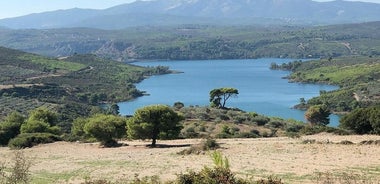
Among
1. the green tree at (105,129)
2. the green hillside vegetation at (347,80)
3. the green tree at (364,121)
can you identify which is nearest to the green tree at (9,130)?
the green tree at (105,129)

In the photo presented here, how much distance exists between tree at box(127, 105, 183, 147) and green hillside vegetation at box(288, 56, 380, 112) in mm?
76469

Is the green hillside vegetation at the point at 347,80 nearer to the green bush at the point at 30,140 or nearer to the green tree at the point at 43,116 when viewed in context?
the green tree at the point at 43,116

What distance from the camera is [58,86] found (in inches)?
5640

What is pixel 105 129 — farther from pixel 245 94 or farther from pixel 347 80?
pixel 347 80

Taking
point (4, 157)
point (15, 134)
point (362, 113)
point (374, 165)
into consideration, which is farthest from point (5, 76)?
point (374, 165)

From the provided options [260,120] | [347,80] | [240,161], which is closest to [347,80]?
[347,80]

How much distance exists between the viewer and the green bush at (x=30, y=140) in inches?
1768

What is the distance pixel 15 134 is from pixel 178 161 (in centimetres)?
2595

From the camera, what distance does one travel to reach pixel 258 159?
103 ft

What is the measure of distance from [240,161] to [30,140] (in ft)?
73.2

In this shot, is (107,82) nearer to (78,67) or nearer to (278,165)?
(78,67)

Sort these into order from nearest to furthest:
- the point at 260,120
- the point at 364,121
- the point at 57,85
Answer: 1. the point at 364,121
2. the point at 260,120
3. the point at 57,85

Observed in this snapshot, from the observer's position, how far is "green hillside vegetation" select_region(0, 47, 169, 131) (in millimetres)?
110375

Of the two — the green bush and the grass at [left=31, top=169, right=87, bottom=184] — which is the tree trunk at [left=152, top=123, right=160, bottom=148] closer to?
the grass at [left=31, top=169, right=87, bottom=184]
